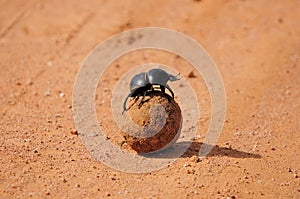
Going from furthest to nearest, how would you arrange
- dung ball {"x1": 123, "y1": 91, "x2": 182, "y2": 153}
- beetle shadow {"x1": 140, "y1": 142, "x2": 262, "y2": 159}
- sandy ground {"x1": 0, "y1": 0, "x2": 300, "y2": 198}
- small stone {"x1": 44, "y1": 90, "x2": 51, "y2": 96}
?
small stone {"x1": 44, "y1": 90, "x2": 51, "y2": 96} → beetle shadow {"x1": 140, "y1": 142, "x2": 262, "y2": 159} → dung ball {"x1": 123, "y1": 91, "x2": 182, "y2": 153} → sandy ground {"x1": 0, "y1": 0, "x2": 300, "y2": 198}

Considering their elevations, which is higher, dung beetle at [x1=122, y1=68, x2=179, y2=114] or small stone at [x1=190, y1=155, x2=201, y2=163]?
dung beetle at [x1=122, y1=68, x2=179, y2=114]

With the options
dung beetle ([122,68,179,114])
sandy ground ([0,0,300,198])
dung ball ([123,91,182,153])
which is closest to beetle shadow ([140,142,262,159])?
sandy ground ([0,0,300,198])

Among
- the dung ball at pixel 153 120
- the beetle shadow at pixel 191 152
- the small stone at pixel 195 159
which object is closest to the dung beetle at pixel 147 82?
the dung ball at pixel 153 120

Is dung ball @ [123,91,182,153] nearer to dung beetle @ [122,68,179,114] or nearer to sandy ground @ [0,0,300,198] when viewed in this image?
dung beetle @ [122,68,179,114]

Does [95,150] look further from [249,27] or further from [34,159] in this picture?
[249,27]

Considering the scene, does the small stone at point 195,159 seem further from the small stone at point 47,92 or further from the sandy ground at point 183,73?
the small stone at point 47,92

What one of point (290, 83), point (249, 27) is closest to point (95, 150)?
point (290, 83)
